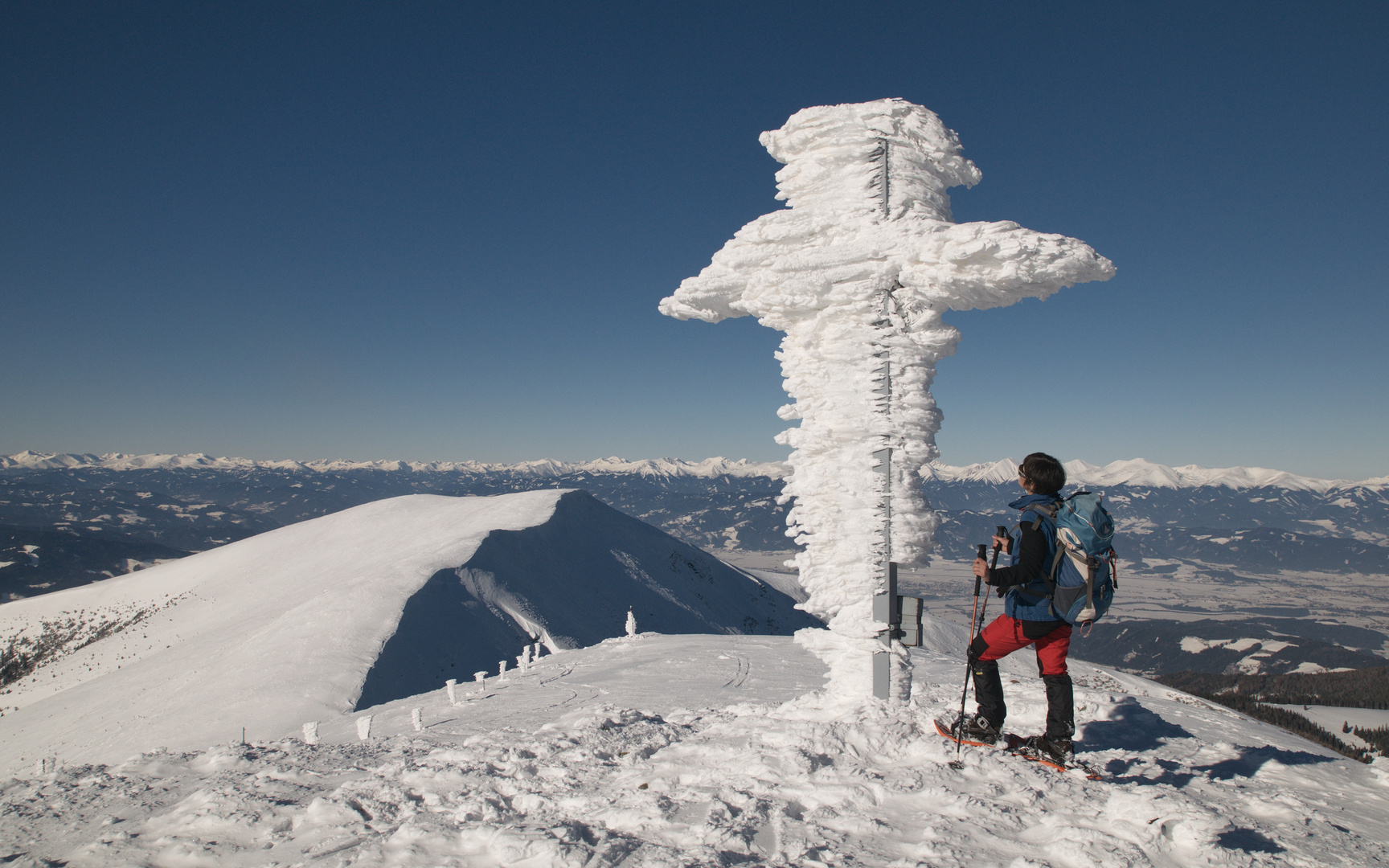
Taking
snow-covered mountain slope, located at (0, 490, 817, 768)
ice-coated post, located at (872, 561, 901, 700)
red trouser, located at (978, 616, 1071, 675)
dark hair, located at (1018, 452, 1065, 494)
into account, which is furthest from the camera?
snow-covered mountain slope, located at (0, 490, 817, 768)

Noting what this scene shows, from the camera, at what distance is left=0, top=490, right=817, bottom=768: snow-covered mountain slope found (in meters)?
25.5

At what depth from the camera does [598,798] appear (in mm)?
4539

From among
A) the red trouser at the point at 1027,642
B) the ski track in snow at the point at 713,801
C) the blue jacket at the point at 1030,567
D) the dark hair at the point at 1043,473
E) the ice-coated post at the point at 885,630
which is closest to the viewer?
the ski track in snow at the point at 713,801

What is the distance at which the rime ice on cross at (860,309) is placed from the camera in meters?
6.77

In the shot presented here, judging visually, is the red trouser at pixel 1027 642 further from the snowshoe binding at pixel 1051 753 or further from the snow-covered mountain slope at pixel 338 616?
the snow-covered mountain slope at pixel 338 616

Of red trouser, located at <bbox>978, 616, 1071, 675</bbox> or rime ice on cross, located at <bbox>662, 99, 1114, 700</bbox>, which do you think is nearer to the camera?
red trouser, located at <bbox>978, 616, 1071, 675</bbox>

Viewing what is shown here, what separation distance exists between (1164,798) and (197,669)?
125 ft

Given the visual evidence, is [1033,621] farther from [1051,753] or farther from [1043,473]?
[1043,473]

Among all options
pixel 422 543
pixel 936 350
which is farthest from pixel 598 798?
pixel 422 543

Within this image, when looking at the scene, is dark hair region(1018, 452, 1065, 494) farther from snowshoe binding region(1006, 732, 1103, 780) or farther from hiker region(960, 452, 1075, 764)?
snowshoe binding region(1006, 732, 1103, 780)

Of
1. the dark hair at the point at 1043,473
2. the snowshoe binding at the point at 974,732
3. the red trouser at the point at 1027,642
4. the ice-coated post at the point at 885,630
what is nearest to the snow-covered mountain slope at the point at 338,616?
the ice-coated post at the point at 885,630

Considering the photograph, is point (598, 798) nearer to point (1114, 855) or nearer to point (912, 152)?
point (1114, 855)

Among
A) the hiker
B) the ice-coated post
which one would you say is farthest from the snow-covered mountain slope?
the hiker

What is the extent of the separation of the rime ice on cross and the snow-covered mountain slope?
938 inches
